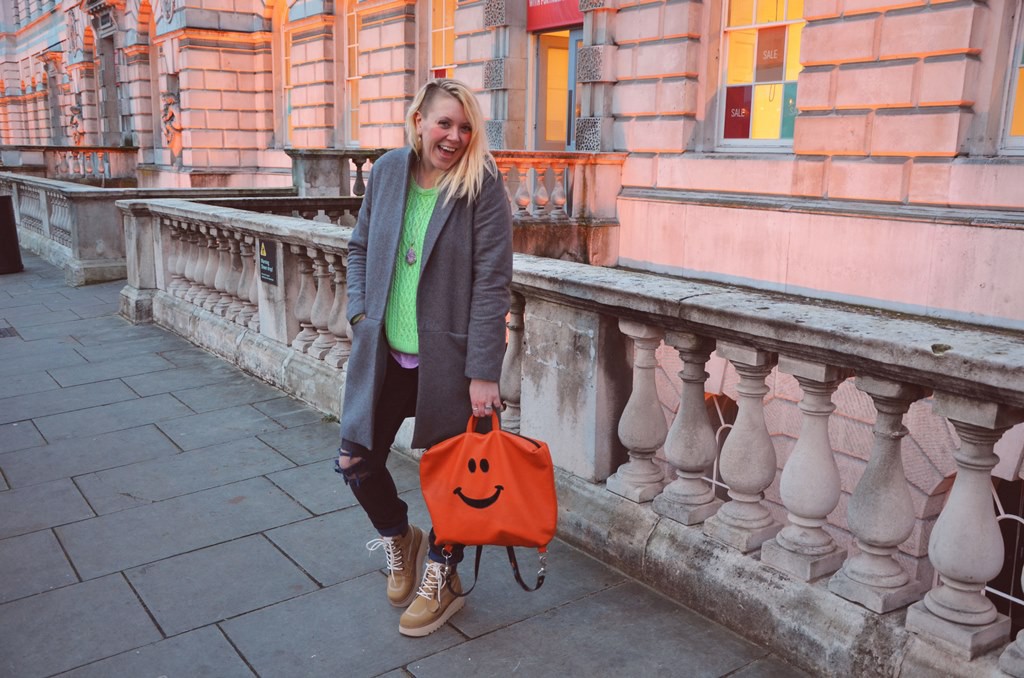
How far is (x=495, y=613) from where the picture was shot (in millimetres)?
3119

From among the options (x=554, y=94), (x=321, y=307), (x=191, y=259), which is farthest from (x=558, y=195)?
(x=321, y=307)

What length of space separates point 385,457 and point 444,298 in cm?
65

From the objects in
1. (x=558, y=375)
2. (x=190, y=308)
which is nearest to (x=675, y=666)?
(x=558, y=375)

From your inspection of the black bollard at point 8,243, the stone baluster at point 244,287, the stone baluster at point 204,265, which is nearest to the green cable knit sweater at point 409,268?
the stone baluster at point 244,287

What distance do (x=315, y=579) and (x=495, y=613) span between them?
0.75 metres

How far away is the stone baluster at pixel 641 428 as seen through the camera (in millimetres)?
3324

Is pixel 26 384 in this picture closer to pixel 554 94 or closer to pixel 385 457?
pixel 385 457

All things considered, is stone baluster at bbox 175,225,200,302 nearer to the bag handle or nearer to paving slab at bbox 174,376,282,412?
paving slab at bbox 174,376,282,412

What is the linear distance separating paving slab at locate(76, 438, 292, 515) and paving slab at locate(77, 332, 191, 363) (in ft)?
9.35

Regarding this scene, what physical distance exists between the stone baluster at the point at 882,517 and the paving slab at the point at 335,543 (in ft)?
5.98

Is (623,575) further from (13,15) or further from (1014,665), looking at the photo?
(13,15)

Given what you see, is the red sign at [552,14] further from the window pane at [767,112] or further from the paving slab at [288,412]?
the paving slab at [288,412]

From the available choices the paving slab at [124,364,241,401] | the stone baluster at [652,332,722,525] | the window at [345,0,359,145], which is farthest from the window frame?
the window at [345,0,359,145]

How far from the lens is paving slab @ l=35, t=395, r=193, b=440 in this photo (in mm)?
5262
